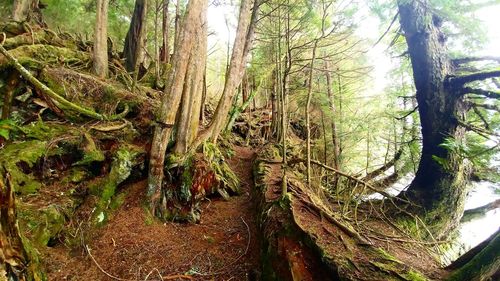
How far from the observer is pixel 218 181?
6461mm

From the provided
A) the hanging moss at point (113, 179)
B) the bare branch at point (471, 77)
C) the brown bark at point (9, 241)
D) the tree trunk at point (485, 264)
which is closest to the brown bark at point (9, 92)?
the hanging moss at point (113, 179)

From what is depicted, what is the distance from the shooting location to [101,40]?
817 cm

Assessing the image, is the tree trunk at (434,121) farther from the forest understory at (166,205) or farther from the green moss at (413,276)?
the green moss at (413,276)

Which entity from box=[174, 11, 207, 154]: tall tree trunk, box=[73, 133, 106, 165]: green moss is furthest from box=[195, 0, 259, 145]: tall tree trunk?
box=[73, 133, 106, 165]: green moss

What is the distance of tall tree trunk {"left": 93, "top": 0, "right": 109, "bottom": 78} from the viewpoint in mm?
7953

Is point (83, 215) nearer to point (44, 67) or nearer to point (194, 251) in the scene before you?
point (194, 251)

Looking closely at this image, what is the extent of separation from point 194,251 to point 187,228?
0.72 m

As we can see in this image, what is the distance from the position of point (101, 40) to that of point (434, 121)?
9.02 meters

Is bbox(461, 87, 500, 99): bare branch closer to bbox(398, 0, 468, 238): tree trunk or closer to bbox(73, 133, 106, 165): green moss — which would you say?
bbox(398, 0, 468, 238): tree trunk

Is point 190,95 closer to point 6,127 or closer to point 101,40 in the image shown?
point 6,127

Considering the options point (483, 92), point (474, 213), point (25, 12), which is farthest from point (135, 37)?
point (474, 213)

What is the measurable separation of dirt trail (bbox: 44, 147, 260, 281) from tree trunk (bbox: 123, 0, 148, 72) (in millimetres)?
6852

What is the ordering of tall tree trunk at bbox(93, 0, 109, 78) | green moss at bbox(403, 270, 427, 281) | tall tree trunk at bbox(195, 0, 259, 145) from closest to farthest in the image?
green moss at bbox(403, 270, 427, 281), tall tree trunk at bbox(195, 0, 259, 145), tall tree trunk at bbox(93, 0, 109, 78)

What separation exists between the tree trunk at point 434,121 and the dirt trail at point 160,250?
12.6 ft
